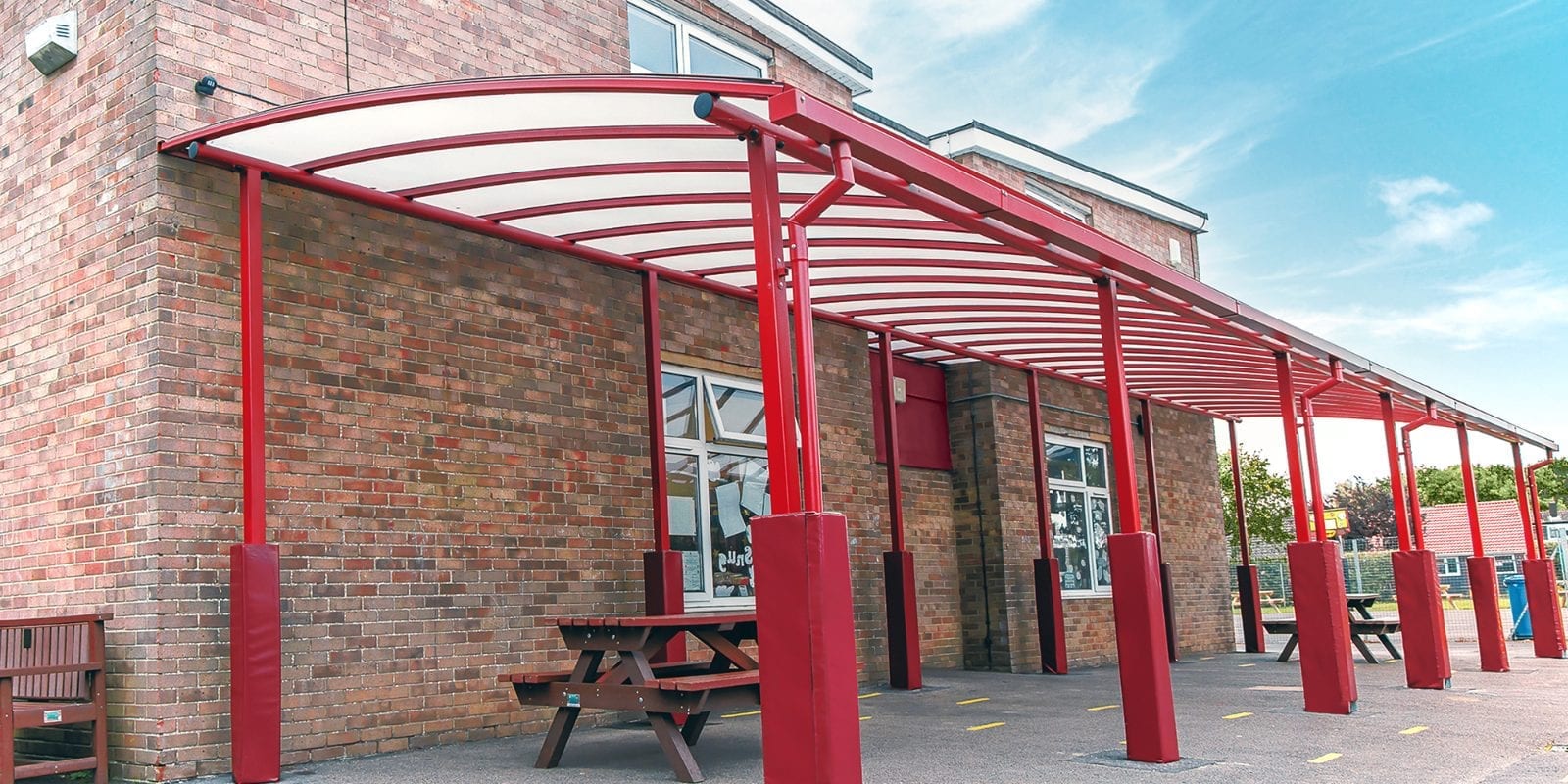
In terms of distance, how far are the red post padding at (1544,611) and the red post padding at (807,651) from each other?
→ 1274cm

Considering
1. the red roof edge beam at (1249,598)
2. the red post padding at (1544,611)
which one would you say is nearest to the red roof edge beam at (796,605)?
the red roof edge beam at (1249,598)

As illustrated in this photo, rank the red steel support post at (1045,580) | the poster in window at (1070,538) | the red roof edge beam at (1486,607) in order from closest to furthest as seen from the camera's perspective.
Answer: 1. the red roof edge beam at (1486,607)
2. the red steel support post at (1045,580)
3. the poster in window at (1070,538)

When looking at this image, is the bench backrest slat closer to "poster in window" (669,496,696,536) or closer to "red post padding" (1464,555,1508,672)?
"poster in window" (669,496,696,536)

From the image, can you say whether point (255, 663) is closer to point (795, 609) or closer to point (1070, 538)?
point (795, 609)

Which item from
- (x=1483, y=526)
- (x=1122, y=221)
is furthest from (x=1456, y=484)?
(x=1122, y=221)

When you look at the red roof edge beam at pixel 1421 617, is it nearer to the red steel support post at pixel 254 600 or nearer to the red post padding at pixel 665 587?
the red post padding at pixel 665 587

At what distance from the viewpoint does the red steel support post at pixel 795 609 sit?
448 centimetres

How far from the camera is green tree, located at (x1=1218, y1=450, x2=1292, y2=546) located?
45031 mm

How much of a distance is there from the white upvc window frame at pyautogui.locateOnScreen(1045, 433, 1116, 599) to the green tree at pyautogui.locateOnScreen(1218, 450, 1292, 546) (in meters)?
30.5

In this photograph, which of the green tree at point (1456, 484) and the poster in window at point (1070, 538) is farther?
the green tree at point (1456, 484)

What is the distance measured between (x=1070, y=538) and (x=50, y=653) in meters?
10.7

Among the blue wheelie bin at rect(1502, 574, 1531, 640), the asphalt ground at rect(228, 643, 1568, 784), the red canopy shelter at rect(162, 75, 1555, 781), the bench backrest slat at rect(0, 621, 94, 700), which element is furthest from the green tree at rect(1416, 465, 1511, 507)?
the bench backrest slat at rect(0, 621, 94, 700)

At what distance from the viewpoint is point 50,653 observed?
6.04 meters

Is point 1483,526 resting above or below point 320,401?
below
